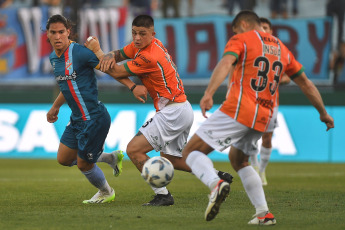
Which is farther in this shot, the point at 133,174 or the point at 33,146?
the point at 33,146

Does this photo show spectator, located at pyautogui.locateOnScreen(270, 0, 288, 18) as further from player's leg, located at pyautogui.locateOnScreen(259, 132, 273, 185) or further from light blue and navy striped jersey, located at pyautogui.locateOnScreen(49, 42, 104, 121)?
light blue and navy striped jersey, located at pyautogui.locateOnScreen(49, 42, 104, 121)

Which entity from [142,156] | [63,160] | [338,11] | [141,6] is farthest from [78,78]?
[338,11]

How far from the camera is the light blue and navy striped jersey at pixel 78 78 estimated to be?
8.38 m

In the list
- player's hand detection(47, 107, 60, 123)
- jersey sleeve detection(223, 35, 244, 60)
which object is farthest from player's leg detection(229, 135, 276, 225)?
player's hand detection(47, 107, 60, 123)

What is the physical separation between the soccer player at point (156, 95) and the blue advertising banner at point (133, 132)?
737 cm

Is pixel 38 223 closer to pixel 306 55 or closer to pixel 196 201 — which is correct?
pixel 196 201

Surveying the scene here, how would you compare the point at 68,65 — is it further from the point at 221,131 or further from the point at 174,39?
the point at 174,39

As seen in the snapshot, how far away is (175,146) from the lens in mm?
8789

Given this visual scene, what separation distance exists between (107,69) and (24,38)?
34.7 ft

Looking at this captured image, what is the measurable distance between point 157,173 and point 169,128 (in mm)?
1186

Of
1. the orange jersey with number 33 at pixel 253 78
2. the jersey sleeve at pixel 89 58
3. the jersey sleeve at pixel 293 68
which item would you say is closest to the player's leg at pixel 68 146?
the jersey sleeve at pixel 89 58

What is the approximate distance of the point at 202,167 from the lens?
666 centimetres

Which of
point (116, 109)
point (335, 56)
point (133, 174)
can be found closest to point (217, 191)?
point (133, 174)

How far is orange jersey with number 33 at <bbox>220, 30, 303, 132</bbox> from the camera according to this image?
6.73 m
